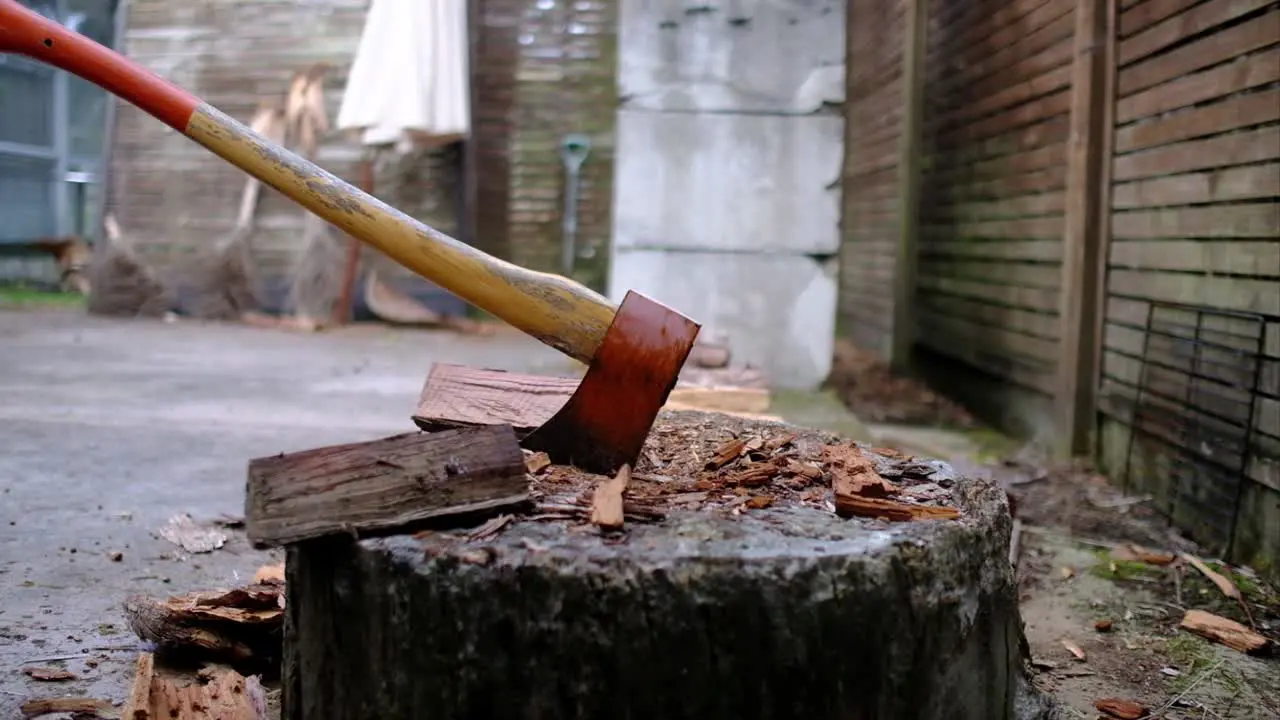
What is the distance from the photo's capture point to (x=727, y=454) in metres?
1.91

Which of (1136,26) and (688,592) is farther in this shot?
(1136,26)

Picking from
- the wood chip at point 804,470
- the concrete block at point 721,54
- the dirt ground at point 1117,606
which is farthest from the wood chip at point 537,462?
the concrete block at point 721,54

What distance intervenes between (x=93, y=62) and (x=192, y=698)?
3.89 ft

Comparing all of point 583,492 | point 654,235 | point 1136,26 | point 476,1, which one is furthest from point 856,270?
point 583,492

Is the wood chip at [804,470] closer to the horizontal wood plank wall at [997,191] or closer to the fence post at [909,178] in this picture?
the horizontal wood plank wall at [997,191]

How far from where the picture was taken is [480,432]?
5.08 ft

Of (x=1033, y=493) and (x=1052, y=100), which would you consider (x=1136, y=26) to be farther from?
(x=1033, y=493)

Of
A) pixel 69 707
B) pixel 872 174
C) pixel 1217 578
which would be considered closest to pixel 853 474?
pixel 69 707

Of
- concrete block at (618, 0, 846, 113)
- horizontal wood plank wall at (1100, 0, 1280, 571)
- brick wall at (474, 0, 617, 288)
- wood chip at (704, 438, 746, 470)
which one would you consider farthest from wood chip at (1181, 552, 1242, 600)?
brick wall at (474, 0, 617, 288)

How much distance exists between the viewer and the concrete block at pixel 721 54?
202 inches

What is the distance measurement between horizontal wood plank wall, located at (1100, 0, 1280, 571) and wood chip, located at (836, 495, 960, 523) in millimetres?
2190

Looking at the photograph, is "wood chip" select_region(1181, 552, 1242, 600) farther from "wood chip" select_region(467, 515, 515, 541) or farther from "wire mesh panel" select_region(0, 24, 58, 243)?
"wire mesh panel" select_region(0, 24, 58, 243)

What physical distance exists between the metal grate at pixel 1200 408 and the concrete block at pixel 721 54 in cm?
199

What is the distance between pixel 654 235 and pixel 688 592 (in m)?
4.04
